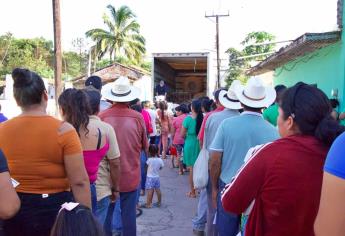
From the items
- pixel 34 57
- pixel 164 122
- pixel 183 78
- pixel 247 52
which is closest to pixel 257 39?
pixel 247 52

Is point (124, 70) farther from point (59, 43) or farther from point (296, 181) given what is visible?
point (296, 181)

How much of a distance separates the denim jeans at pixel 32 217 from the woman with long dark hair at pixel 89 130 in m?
0.75

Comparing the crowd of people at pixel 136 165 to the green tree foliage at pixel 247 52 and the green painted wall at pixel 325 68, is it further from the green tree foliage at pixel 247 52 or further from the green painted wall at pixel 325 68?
the green tree foliage at pixel 247 52

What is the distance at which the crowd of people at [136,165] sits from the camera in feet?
6.99

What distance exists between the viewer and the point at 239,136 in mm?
3949

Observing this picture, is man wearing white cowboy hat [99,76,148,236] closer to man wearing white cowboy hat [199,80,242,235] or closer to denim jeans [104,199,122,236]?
denim jeans [104,199,122,236]

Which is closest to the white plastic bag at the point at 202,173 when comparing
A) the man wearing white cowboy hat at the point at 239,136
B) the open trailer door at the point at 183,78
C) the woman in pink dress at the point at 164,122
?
the man wearing white cowboy hat at the point at 239,136

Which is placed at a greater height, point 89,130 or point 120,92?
point 120,92

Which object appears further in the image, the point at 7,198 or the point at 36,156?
the point at 36,156

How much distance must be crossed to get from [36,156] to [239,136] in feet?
5.99

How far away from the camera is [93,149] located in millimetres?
3691

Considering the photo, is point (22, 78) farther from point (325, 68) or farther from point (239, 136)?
point (325, 68)

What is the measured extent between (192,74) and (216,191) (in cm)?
2158

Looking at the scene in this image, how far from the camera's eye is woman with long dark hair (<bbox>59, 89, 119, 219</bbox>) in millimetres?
3555
